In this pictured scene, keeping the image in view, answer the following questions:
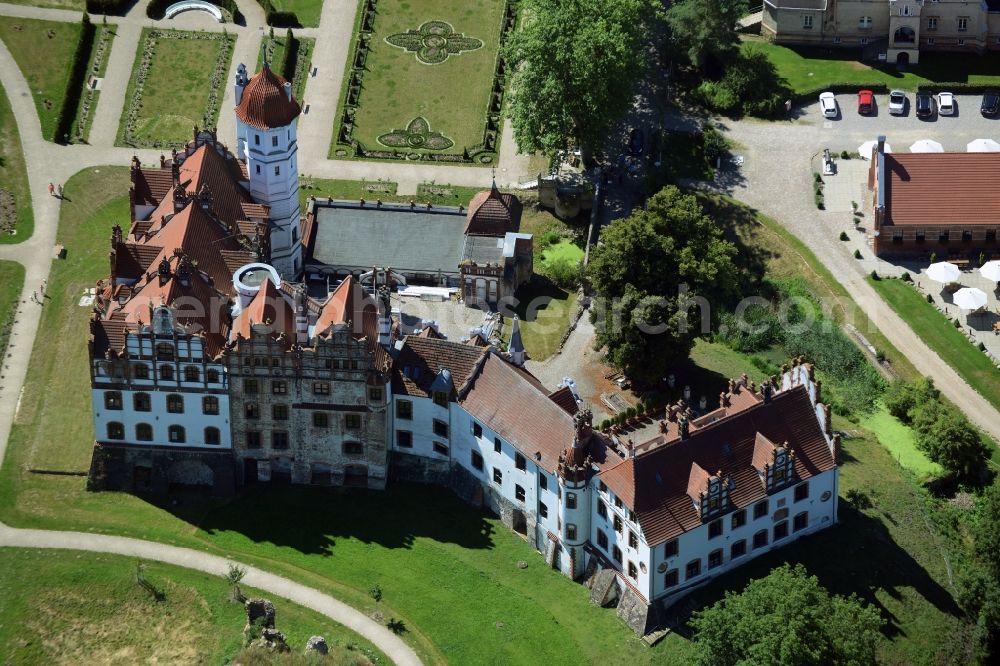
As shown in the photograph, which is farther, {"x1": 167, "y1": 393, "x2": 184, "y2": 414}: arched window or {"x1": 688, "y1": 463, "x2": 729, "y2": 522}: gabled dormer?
{"x1": 167, "y1": 393, "x2": 184, "y2": 414}: arched window

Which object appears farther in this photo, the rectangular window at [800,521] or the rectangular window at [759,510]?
the rectangular window at [800,521]

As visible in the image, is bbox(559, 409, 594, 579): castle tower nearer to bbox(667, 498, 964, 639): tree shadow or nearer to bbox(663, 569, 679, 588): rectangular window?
bbox(663, 569, 679, 588): rectangular window

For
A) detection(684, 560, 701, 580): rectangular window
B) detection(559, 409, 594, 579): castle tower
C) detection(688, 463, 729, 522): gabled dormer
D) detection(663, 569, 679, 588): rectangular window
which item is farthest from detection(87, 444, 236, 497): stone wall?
detection(688, 463, 729, 522): gabled dormer

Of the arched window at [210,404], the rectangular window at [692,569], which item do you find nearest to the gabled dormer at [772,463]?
the rectangular window at [692,569]

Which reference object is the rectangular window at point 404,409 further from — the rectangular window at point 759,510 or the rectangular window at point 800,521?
the rectangular window at point 800,521

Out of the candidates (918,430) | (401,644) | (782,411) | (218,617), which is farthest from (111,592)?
(918,430)

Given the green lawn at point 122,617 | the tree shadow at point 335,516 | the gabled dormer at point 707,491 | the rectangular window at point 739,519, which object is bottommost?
the green lawn at point 122,617
